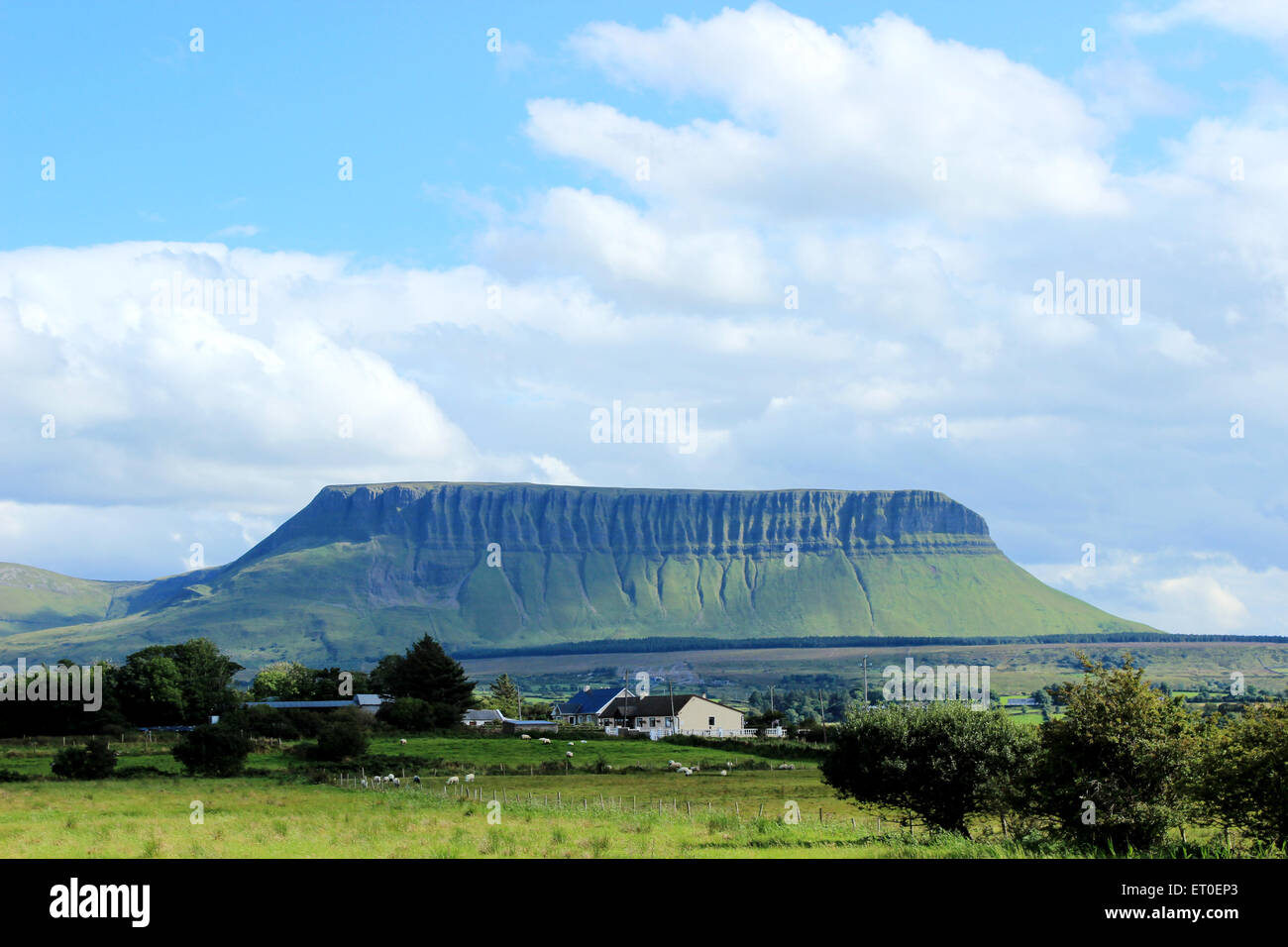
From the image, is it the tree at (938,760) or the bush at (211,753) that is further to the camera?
the bush at (211,753)

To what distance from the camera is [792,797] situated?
66.6 meters

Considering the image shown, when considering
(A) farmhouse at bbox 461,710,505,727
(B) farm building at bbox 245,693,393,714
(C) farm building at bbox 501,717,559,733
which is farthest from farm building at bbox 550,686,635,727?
(C) farm building at bbox 501,717,559,733

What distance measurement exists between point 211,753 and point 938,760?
173 feet

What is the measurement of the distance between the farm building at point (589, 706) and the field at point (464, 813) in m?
82.4

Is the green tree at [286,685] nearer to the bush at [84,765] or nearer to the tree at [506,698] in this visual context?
the tree at [506,698]

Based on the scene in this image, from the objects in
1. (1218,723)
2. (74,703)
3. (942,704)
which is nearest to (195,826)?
(942,704)

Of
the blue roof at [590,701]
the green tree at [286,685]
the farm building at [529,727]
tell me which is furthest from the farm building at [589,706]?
the farm building at [529,727]

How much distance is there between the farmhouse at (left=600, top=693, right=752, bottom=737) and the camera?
160000 mm

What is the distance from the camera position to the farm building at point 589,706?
179 meters

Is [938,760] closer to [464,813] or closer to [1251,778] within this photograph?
[1251,778]

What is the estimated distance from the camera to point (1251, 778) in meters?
33.5

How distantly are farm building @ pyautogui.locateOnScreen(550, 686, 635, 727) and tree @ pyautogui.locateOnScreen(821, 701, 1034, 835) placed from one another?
128279 mm
